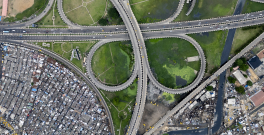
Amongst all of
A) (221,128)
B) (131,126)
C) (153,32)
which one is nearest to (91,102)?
(131,126)

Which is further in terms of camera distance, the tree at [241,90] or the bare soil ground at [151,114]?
the bare soil ground at [151,114]

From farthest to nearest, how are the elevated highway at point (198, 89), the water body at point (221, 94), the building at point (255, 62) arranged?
the water body at point (221, 94) → the elevated highway at point (198, 89) → the building at point (255, 62)

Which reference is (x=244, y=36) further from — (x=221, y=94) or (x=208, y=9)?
(x=221, y=94)

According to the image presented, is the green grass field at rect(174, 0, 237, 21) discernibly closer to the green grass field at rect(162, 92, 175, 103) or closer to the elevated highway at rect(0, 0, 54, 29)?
the green grass field at rect(162, 92, 175, 103)

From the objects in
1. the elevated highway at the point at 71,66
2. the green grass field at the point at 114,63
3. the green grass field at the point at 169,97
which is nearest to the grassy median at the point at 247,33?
the green grass field at the point at 169,97

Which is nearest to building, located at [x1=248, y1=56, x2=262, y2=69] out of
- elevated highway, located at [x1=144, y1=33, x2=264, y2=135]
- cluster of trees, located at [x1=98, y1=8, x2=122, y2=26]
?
elevated highway, located at [x1=144, y1=33, x2=264, y2=135]

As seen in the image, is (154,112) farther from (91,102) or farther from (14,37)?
(14,37)

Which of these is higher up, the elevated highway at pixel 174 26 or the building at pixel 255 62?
the elevated highway at pixel 174 26

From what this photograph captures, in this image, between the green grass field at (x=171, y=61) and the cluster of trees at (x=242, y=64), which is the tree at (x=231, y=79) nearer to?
the cluster of trees at (x=242, y=64)
